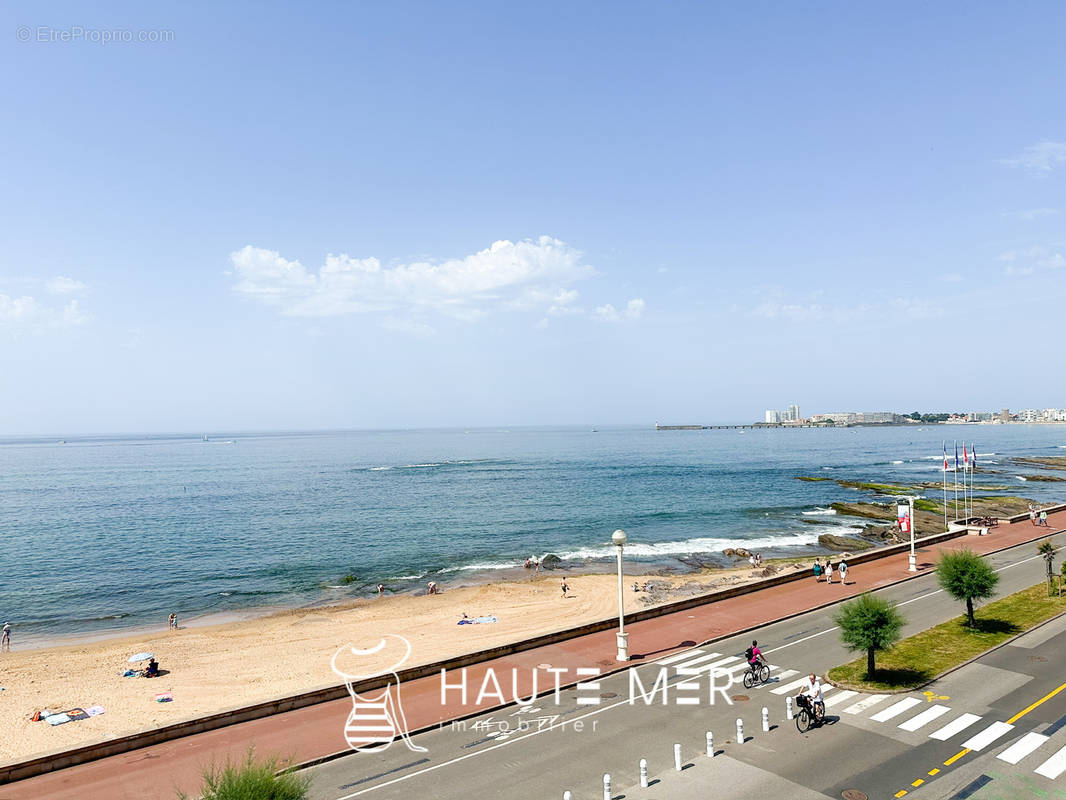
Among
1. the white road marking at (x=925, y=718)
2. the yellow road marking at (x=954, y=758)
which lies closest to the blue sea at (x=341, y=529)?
the white road marking at (x=925, y=718)

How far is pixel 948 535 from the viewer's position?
150 feet

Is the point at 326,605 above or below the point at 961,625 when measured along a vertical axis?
below

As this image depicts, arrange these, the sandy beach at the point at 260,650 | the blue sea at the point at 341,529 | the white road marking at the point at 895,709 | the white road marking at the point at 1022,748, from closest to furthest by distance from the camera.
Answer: the white road marking at the point at 1022,748, the white road marking at the point at 895,709, the sandy beach at the point at 260,650, the blue sea at the point at 341,529

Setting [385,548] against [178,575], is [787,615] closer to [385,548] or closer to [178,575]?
[385,548]

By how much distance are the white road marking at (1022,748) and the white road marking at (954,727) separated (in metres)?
1.16

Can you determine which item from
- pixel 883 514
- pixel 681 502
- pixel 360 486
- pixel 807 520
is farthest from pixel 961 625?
pixel 360 486

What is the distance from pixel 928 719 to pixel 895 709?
2.87ft

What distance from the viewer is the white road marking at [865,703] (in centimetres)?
1773

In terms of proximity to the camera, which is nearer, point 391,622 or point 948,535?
point 391,622

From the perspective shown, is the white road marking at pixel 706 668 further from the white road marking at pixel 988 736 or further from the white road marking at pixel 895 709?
the white road marking at pixel 988 736

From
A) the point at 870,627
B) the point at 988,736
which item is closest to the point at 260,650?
the point at 870,627

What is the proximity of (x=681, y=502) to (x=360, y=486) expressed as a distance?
58579 millimetres

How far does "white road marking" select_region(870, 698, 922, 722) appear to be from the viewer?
17189 mm

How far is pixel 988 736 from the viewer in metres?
15.9
